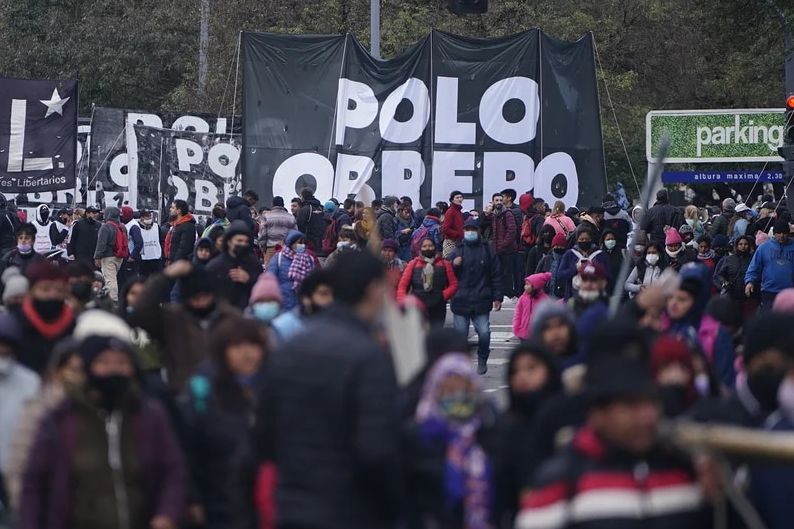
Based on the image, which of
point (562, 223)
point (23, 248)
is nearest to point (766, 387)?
point (23, 248)

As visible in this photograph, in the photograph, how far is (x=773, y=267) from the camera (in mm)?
17953

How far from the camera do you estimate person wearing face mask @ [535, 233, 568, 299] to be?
17.8 meters

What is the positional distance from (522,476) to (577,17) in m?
35.7

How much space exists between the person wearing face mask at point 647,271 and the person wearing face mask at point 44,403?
33.6 ft

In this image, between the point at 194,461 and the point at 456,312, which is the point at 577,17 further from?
the point at 194,461

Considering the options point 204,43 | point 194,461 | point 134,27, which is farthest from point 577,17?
point 194,461

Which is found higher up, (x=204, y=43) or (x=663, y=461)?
(x=204, y=43)

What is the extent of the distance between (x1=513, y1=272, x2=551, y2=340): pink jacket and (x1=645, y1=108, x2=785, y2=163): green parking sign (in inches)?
349

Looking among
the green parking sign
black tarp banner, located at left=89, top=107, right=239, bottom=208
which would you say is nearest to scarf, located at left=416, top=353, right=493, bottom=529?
the green parking sign

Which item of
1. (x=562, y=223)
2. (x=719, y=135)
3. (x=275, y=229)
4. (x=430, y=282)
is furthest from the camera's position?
(x=719, y=135)

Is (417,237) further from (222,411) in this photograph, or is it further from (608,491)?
(608,491)

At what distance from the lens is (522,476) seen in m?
6.20

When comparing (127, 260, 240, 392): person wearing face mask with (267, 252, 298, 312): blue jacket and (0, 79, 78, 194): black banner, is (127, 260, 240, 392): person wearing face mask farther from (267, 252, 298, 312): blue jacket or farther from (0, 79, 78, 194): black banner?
(0, 79, 78, 194): black banner

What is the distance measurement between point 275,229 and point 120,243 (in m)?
4.75
